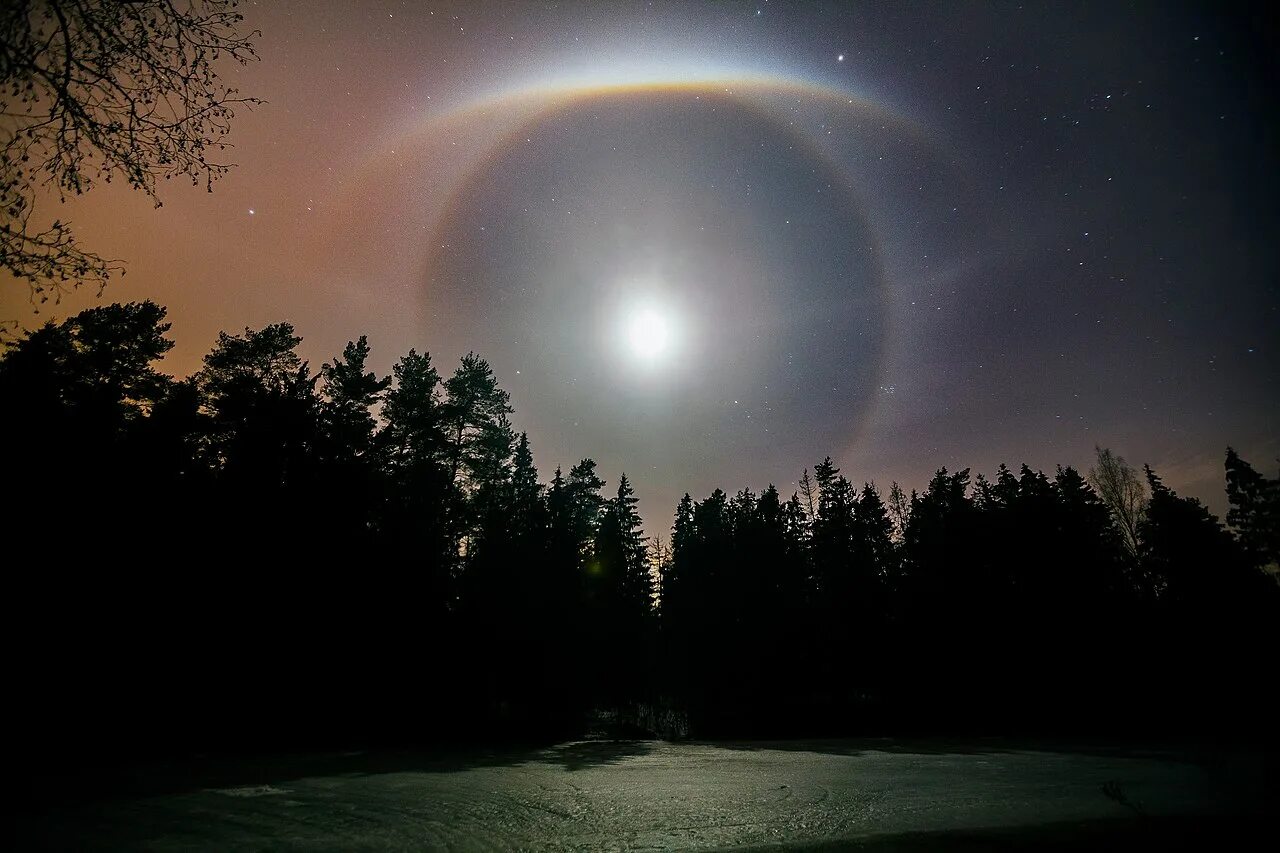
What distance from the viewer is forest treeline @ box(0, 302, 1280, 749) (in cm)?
1254

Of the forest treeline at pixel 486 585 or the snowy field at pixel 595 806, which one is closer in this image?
the snowy field at pixel 595 806

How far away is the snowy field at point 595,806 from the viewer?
3924 millimetres

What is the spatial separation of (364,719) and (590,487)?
29486 mm

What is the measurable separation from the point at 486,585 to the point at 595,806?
1946cm

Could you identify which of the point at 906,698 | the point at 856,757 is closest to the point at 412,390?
the point at 856,757

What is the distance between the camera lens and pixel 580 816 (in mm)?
4902

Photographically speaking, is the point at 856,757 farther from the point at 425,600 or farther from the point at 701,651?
the point at 701,651

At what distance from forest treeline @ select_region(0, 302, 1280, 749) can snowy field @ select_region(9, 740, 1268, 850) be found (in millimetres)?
7262

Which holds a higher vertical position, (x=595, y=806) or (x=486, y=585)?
(x=486, y=585)

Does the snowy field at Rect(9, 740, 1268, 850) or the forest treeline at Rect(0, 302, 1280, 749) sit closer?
the snowy field at Rect(9, 740, 1268, 850)

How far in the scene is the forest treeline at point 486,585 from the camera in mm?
12539

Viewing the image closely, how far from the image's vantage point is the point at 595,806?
212 inches

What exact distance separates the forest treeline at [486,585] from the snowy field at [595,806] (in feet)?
23.8

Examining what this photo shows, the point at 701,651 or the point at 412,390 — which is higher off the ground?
the point at 412,390
